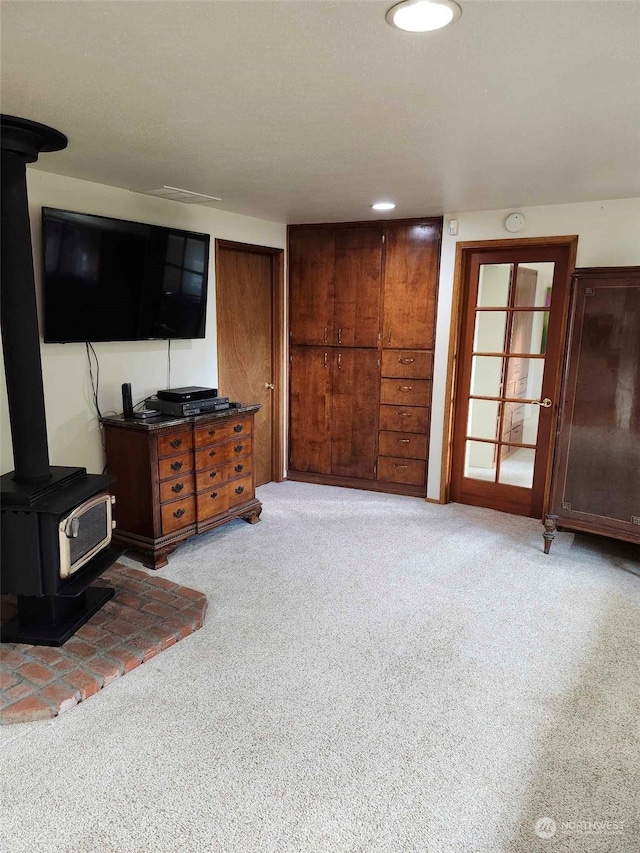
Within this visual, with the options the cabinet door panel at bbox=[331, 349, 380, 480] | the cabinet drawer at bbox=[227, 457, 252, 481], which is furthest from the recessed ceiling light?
the cabinet door panel at bbox=[331, 349, 380, 480]

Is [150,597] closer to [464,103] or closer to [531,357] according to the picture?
[464,103]

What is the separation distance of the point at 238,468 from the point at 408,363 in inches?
66.3

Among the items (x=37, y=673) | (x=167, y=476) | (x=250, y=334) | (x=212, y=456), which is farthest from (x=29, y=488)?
(x=250, y=334)

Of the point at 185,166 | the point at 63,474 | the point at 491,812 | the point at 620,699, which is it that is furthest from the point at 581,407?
the point at 63,474

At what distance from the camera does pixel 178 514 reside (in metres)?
3.49

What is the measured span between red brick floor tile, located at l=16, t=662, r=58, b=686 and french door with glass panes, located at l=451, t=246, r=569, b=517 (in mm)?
3307

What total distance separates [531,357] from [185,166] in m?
2.72

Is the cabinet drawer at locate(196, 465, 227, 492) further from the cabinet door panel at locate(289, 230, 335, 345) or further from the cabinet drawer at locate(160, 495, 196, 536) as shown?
the cabinet door panel at locate(289, 230, 335, 345)

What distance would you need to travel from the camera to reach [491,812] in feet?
5.77

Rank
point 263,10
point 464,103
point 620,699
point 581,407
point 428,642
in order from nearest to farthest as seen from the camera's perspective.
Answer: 1. point 263,10
2. point 464,103
3. point 620,699
4. point 428,642
5. point 581,407

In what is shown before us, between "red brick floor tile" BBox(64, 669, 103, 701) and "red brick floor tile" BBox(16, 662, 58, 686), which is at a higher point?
"red brick floor tile" BBox(16, 662, 58, 686)

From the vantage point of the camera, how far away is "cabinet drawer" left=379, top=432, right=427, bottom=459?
15.5 ft

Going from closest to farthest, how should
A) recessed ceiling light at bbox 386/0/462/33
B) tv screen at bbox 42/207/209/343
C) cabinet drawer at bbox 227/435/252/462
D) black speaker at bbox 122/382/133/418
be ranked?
recessed ceiling light at bbox 386/0/462/33
tv screen at bbox 42/207/209/343
black speaker at bbox 122/382/133/418
cabinet drawer at bbox 227/435/252/462

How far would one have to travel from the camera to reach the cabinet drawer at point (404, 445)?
4719 millimetres
